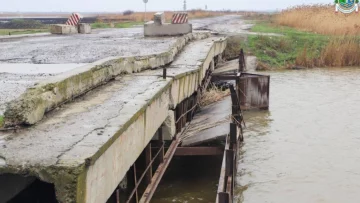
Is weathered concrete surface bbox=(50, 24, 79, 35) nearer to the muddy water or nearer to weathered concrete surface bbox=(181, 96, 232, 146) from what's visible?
the muddy water

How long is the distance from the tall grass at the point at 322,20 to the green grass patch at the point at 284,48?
178 centimetres

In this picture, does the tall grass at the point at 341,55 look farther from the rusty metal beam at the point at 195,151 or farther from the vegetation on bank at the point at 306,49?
the rusty metal beam at the point at 195,151

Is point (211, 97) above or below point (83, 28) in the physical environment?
below

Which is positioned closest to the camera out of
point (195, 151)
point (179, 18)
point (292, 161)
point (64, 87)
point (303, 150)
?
point (64, 87)

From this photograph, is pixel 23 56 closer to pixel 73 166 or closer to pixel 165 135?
pixel 165 135

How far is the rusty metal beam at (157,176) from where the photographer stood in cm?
532

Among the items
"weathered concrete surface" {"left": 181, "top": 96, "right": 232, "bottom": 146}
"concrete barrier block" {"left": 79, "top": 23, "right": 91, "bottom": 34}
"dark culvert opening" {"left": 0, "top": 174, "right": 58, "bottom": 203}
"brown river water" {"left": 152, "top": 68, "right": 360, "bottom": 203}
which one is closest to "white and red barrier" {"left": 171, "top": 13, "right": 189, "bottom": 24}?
"brown river water" {"left": 152, "top": 68, "right": 360, "bottom": 203}

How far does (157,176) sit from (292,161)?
151 inches

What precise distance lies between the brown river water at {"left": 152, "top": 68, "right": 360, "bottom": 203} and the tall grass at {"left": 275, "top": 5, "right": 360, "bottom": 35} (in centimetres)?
1132

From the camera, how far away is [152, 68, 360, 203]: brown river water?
746 centimetres

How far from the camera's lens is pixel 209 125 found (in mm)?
8164

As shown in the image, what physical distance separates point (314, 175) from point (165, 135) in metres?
3.12

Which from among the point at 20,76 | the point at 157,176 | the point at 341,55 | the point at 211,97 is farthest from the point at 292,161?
the point at 341,55

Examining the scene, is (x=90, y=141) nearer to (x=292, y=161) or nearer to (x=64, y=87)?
(x=64, y=87)
